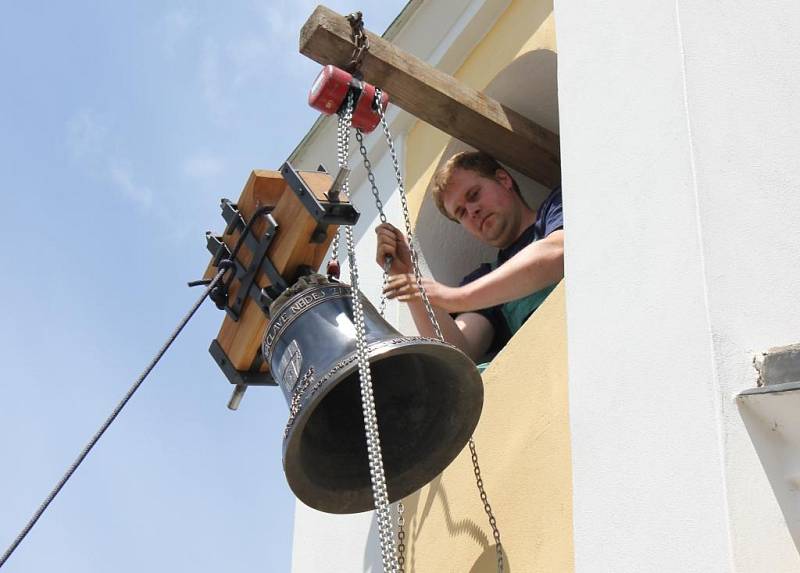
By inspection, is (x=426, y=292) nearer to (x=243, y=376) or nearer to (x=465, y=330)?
(x=243, y=376)

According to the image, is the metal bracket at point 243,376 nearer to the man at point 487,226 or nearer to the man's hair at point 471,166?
the man at point 487,226

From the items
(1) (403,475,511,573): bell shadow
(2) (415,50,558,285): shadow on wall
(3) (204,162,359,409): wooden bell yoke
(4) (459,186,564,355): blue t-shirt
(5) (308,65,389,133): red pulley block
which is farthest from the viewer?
(2) (415,50,558,285): shadow on wall

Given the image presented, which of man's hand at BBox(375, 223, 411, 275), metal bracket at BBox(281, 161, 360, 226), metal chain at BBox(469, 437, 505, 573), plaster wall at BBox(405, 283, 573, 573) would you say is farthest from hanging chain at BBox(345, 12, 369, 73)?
metal chain at BBox(469, 437, 505, 573)

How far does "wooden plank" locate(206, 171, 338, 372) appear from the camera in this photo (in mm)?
3137

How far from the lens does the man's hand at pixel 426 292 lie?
3539mm

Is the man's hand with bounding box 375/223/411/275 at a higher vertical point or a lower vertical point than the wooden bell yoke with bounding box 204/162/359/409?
higher

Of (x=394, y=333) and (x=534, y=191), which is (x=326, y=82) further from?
(x=534, y=191)

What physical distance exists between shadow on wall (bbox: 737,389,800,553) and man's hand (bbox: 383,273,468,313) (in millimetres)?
1169

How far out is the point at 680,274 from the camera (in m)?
2.70

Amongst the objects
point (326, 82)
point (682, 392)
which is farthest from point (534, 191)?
point (682, 392)

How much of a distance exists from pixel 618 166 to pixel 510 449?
700mm

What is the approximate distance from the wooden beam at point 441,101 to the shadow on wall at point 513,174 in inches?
8.3

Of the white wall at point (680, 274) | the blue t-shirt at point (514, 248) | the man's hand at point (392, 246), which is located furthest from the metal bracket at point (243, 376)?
the blue t-shirt at point (514, 248)

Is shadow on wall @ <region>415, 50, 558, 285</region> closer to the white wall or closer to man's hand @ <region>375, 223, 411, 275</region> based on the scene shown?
man's hand @ <region>375, 223, 411, 275</region>
